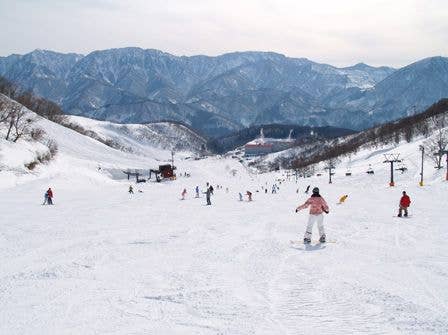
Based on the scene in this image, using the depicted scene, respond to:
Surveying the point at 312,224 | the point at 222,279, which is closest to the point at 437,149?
the point at 312,224

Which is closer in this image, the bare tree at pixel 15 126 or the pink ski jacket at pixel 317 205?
the pink ski jacket at pixel 317 205

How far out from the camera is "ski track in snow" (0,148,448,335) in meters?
8.58

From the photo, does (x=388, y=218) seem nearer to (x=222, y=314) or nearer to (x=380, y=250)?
(x=380, y=250)

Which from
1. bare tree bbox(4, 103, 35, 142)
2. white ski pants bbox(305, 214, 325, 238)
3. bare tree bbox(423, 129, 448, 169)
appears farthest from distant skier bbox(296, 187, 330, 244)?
bare tree bbox(4, 103, 35, 142)

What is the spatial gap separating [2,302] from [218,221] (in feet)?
48.5

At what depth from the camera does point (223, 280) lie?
1138cm

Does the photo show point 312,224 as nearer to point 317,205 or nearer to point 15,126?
point 317,205

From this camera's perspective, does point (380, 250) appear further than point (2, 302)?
Yes

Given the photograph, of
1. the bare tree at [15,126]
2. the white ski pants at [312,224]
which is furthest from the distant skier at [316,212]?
the bare tree at [15,126]

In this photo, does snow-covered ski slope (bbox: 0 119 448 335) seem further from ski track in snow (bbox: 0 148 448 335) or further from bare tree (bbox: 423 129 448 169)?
bare tree (bbox: 423 129 448 169)

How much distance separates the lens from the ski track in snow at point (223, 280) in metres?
8.58

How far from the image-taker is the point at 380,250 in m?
15.0

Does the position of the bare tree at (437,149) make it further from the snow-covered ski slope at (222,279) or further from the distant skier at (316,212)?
the distant skier at (316,212)

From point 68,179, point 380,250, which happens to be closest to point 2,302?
point 380,250
